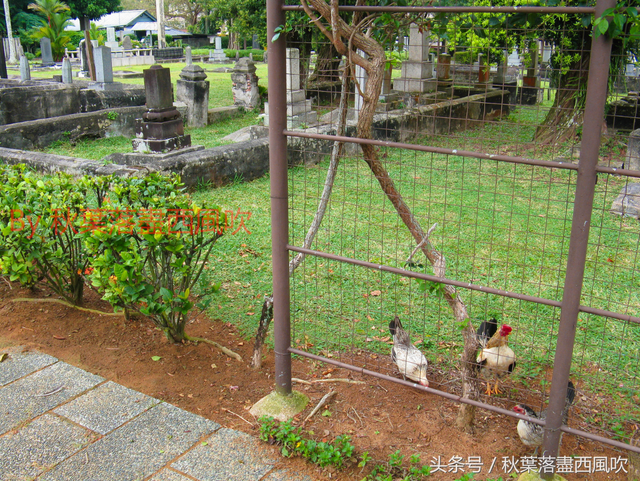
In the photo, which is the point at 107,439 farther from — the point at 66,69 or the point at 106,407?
the point at 66,69

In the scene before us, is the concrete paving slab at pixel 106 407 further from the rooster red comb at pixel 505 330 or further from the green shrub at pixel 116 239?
the rooster red comb at pixel 505 330

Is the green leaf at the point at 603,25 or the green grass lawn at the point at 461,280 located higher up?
the green leaf at the point at 603,25

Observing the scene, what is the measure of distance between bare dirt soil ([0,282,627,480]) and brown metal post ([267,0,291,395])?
0.31 meters

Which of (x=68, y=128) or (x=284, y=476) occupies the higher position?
(x=68, y=128)

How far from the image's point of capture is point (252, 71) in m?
13.9

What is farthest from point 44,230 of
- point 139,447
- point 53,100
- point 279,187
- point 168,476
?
point 53,100

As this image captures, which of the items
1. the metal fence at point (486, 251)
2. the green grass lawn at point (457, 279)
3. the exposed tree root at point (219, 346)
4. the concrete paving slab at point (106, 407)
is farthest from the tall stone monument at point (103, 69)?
the concrete paving slab at point (106, 407)

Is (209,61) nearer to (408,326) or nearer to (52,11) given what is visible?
(52,11)

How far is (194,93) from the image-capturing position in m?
11.9

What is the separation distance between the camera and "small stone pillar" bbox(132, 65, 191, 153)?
26.4 ft

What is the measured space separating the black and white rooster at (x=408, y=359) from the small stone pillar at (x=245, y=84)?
11740 millimetres

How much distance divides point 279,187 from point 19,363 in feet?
6.57

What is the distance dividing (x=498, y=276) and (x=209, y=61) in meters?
35.4

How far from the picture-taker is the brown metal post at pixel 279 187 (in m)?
2.55
